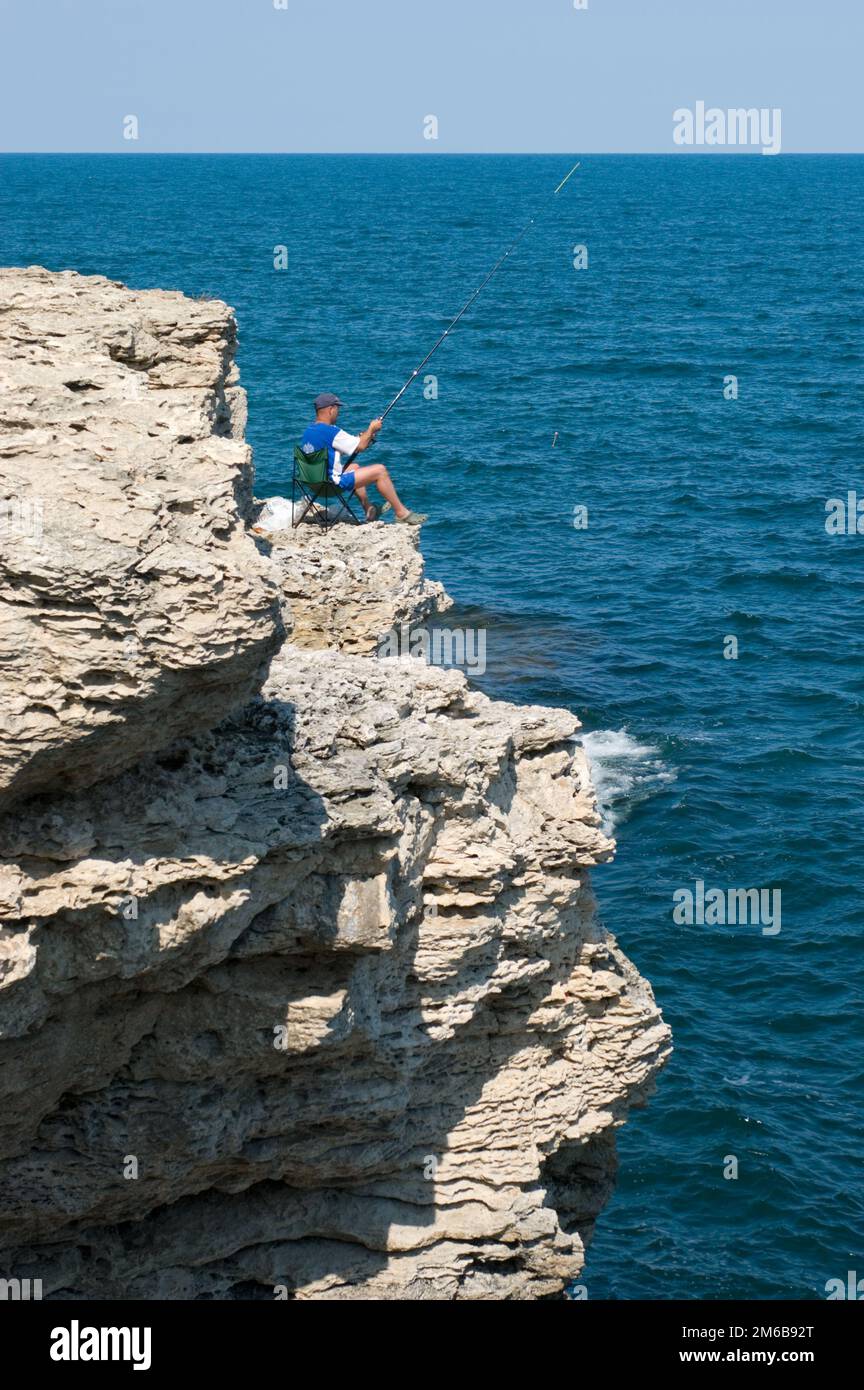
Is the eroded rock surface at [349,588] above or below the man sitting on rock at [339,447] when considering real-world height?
below

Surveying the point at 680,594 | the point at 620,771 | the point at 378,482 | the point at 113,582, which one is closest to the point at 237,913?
the point at 113,582

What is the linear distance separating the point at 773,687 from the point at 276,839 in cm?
3062

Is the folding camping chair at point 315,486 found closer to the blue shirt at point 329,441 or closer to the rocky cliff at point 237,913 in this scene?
the blue shirt at point 329,441

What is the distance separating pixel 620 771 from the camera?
36.7 meters

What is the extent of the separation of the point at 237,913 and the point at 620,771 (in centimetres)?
2492

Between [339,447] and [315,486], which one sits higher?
[339,447]

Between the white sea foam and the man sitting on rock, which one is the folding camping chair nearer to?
the man sitting on rock

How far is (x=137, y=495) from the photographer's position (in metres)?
11.3

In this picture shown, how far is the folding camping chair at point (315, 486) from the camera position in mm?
22828

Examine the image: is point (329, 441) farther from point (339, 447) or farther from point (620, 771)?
point (620, 771)

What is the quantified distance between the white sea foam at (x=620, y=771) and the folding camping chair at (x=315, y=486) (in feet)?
42.5

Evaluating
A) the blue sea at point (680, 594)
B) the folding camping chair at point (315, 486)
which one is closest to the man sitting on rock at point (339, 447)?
the folding camping chair at point (315, 486)

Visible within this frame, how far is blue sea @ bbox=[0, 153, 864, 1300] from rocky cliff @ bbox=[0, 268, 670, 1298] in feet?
19.6
